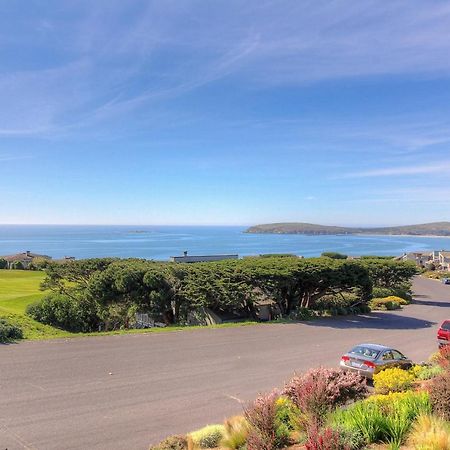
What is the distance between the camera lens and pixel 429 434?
5.61 meters

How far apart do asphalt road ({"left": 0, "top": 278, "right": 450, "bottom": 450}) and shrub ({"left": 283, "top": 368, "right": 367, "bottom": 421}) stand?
3.10 metres

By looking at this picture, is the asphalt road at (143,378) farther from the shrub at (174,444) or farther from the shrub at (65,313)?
the shrub at (65,313)

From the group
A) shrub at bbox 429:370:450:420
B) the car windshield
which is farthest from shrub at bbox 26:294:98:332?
shrub at bbox 429:370:450:420

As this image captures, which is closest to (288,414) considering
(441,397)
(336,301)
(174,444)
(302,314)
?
(174,444)

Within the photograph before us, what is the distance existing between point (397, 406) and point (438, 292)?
5426 centimetres

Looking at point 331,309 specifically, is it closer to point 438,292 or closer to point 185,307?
point 185,307

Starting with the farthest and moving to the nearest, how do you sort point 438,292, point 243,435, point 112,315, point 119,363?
point 438,292 < point 112,315 < point 119,363 < point 243,435

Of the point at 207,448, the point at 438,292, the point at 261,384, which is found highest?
the point at 207,448

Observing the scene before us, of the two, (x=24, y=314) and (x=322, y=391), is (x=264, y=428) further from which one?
(x=24, y=314)

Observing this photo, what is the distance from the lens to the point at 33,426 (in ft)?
30.2

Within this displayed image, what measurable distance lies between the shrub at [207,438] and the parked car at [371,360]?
7929 millimetres

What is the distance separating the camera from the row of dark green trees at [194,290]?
92.0 feet

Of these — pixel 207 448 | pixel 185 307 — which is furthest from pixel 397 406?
pixel 185 307

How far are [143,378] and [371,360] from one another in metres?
7.34
